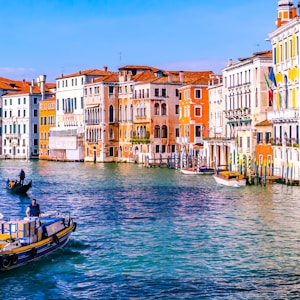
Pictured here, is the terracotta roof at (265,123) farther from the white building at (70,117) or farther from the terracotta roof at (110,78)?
the white building at (70,117)

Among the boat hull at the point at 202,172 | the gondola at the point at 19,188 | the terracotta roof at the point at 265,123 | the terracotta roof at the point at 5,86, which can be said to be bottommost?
the gondola at the point at 19,188

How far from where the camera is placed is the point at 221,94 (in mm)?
42781

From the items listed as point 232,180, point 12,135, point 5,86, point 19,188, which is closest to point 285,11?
point 232,180

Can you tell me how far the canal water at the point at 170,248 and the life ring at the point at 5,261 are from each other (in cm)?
16

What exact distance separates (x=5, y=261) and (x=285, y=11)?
22.6m

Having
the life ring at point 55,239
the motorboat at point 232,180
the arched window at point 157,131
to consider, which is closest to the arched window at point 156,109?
the arched window at point 157,131

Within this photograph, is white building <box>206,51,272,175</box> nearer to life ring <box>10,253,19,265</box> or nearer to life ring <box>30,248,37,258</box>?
life ring <box>30,248,37,258</box>

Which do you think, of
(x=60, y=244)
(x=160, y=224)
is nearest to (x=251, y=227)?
(x=160, y=224)

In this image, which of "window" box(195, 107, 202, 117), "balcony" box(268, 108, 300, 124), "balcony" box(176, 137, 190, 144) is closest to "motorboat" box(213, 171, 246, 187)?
"balcony" box(268, 108, 300, 124)

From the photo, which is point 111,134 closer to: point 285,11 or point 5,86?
point 5,86

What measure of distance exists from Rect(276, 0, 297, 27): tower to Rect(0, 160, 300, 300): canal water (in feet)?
27.1

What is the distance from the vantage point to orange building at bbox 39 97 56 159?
6469cm

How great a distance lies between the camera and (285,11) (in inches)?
1299

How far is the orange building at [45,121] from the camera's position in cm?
6469
